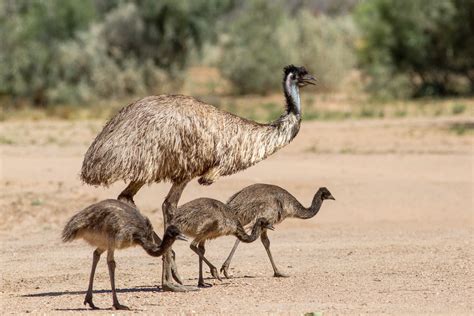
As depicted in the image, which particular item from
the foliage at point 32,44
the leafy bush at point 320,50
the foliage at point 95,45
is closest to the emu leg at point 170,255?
the foliage at point 95,45

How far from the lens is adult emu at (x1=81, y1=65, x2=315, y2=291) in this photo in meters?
9.71

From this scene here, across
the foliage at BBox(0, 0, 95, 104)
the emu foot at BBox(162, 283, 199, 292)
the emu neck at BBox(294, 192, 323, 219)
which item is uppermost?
the foliage at BBox(0, 0, 95, 104)

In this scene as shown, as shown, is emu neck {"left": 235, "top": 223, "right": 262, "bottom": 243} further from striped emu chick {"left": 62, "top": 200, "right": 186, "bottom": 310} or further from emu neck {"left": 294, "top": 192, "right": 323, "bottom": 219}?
striped emu chick {"left": 62, "top": 200, "right": 186, "bottom": 310}

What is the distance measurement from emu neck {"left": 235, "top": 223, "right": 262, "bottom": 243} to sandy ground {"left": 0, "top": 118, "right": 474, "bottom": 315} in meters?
0.40

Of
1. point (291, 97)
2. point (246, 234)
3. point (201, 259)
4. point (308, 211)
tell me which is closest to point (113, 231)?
point (201, 259)

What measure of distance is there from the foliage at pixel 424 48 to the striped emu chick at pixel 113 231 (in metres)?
27.9

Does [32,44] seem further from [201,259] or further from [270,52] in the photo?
[201,259]

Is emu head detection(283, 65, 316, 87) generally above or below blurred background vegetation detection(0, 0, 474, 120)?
below

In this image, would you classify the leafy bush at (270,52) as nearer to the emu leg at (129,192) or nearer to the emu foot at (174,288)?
the emu leg at (129,192)

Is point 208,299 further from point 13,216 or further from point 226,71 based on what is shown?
point 226,71

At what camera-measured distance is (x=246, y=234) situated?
10.5 metres

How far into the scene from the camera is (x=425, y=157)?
69.5ft

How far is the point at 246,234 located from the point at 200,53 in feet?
89.8

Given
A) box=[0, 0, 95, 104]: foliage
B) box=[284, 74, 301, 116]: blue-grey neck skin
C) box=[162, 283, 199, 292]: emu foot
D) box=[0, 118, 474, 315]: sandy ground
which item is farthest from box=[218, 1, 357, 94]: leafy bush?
box=[162, 283, 199, 292]: emu foot
